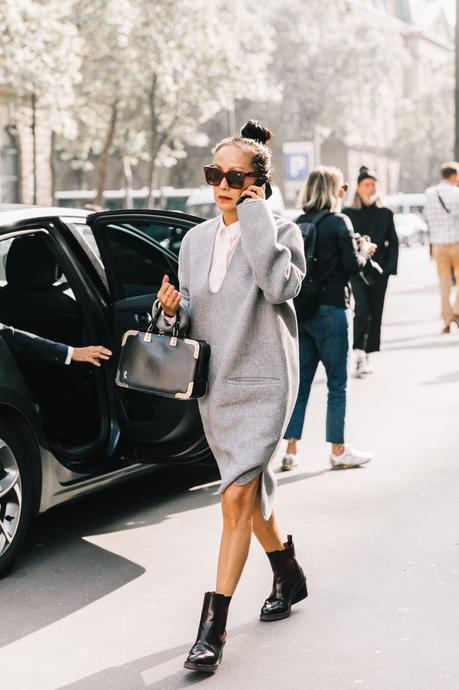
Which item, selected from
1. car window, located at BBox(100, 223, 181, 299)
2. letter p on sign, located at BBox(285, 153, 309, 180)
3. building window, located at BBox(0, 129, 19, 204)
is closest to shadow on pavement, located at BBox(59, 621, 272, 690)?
car window, located at BBox(100, 223, 181, 299)

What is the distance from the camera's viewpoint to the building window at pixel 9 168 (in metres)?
37.7

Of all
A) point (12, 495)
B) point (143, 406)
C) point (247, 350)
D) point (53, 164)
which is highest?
point (53, 164)

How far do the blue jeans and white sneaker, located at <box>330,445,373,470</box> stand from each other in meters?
0.10

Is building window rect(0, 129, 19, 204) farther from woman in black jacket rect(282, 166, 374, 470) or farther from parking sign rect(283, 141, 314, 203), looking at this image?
woman in black jacket rect(282, 166, 374, 470)

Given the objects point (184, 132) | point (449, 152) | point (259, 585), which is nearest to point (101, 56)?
point (184, 132)

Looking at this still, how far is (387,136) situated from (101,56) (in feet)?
182

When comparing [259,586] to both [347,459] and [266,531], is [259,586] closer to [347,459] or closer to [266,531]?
[266,531]

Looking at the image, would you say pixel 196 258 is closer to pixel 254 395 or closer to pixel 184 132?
pixel 254 395

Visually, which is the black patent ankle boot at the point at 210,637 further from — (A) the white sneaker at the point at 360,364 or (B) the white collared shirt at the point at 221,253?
(A) the white sneaker at the point at 360,364

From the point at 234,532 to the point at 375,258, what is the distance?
277 inches

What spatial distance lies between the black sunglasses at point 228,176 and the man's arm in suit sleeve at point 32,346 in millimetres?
1327

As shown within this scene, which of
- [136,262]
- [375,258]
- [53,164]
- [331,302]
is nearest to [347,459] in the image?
[331,302]

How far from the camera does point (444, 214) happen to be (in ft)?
47.6

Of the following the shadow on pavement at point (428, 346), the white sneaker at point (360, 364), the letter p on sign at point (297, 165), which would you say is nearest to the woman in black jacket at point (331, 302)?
the white sneaker at point (360, 364)
